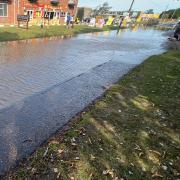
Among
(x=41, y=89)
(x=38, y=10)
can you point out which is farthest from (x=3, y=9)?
(x=41, y=89)

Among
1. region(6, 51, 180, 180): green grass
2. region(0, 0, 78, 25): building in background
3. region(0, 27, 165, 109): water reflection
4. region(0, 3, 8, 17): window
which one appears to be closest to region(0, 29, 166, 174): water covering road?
region(0, 27, 165, 109): water reflection

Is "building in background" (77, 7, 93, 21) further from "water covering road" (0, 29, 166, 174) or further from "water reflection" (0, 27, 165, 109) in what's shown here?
"water covering road" (0, 29, 166, 174)

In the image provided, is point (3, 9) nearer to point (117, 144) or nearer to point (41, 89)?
point (41, 89)

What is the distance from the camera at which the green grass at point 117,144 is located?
14.5 feet

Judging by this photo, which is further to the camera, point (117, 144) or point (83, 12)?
point (83, 12)

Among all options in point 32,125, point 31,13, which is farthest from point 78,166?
point 31,13

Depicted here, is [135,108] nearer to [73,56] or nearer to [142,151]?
[142,151]

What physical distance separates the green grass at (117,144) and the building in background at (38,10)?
23.9 meters

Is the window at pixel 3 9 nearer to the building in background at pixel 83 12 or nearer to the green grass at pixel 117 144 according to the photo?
the green grass at pixel 117 144

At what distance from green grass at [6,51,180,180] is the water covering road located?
18.1 inches

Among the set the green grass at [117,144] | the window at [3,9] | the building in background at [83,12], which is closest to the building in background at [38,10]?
the window at [3,9]

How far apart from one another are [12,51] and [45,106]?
8498mm

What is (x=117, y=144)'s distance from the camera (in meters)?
5.32

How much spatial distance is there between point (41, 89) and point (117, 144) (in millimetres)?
4167
